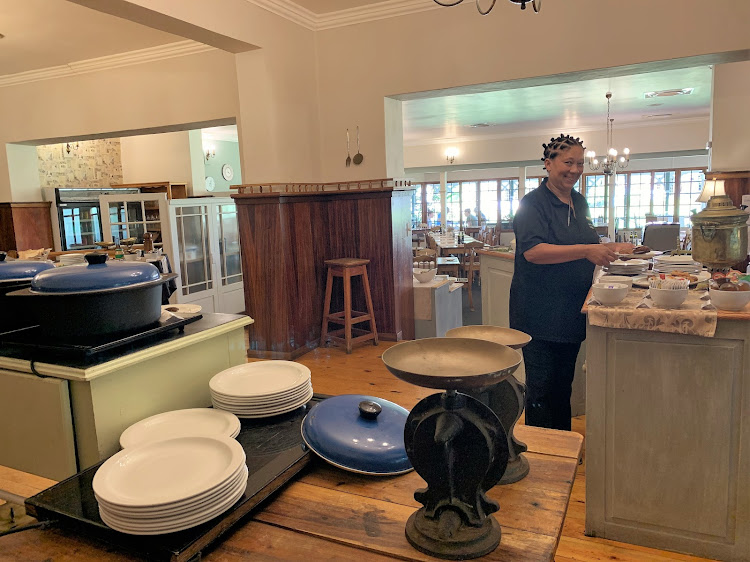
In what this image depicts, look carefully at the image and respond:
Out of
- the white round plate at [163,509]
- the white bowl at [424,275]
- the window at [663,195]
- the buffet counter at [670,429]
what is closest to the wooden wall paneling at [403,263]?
the white bowl at [424,275]

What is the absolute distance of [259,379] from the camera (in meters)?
1.50

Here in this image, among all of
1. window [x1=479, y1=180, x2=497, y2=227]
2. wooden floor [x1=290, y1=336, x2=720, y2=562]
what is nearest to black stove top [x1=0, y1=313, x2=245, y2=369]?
wooden floor [x1=290, y1=336, x2=720, y2=562]

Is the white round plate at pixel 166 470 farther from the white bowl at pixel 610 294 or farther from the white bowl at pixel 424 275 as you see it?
the white bowl at pixel 424 275

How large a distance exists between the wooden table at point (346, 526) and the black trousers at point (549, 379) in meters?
1.39

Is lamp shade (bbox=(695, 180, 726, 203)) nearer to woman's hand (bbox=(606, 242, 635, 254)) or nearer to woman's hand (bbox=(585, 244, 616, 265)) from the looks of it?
woman's hand (bbox=(606, 242, 635, 254))

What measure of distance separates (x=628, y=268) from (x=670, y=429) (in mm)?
1021

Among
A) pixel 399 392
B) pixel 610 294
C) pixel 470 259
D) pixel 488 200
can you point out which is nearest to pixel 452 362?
pixel 610 294

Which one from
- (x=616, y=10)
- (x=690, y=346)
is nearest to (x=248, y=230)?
(x=616, y=10)

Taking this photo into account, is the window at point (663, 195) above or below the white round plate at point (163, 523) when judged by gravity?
above

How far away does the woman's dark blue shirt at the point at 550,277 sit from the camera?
8.24 feet

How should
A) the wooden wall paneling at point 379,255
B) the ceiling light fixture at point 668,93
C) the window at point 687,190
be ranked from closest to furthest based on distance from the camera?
the wooden wall paneling at point 379,255
the ceiling light fixture at point 668,93
the window at point 687,190

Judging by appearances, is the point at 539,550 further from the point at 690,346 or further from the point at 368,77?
the point at 368,77

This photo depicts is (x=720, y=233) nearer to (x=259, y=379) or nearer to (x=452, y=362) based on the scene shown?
(x=452, y=362)

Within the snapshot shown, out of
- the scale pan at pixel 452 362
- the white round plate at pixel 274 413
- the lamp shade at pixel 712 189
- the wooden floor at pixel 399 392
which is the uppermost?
the lamp shade at pixel 712 189
